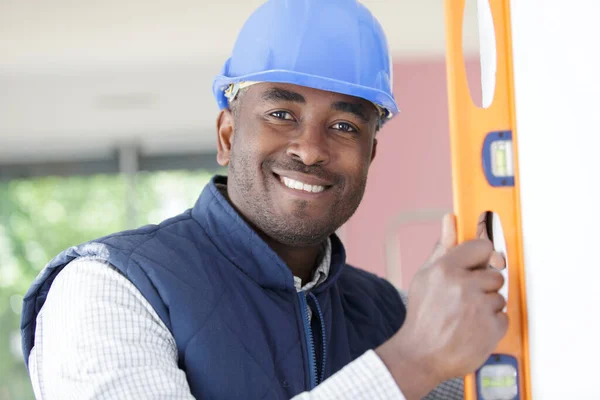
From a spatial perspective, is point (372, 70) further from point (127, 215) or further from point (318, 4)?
point (127, 215)

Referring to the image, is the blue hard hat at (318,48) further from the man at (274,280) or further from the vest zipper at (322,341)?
the vest zipper at (322,341)

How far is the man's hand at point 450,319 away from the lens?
982 mm

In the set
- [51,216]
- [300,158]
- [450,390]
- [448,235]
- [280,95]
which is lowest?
[450,390]

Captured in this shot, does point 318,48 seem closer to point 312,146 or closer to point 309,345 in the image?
point 312,146

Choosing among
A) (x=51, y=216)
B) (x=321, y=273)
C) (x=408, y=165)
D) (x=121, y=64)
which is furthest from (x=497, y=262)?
(x=51, y=216)

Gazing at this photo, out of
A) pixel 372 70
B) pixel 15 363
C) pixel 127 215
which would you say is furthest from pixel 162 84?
pixel 372 70

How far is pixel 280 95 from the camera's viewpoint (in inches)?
58.9

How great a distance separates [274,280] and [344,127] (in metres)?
0.30

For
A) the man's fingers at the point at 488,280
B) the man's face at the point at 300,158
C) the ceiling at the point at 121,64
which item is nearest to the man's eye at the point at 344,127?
the man's face at the point at 300,158

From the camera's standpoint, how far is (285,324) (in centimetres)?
145

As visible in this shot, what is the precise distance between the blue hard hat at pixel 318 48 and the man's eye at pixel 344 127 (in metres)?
0.06

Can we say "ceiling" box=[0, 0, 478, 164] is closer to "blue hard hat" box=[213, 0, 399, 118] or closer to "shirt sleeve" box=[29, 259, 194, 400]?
"blue hard hat" box=[213, 0, 399, 118]

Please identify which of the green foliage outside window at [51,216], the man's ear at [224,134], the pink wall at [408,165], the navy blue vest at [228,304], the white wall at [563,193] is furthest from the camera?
the green foliage outside window at [51,216]

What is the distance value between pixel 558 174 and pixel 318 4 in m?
0.61
